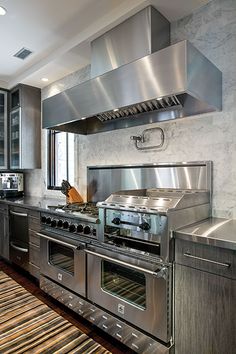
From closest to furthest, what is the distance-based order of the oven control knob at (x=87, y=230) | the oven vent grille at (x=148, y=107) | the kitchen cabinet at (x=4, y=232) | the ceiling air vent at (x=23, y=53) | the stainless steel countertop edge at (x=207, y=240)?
the stainless steel countertop edge at (x=207, y=240) < the oven vent grille at (x=148, y=107) < the oven control knob at (x=87, y=230) < the ceiling air vent at (x=23, y=53) < the kitchen cabinet at (x=4, y=232)

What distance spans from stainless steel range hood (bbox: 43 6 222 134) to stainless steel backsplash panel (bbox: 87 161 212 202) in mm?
460

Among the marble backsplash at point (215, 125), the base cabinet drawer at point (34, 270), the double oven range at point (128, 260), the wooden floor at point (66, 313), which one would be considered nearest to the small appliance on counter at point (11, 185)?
the wooden floor at point (66, 313)

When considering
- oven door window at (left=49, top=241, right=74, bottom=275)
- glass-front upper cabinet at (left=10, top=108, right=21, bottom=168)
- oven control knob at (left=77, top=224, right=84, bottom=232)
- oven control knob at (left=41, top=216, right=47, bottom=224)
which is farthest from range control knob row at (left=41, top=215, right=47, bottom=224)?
glass-front upper cabinet at (left=10, top=108, right=21, bottom=168)

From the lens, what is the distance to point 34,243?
8.89 ft

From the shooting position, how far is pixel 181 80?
1438 millimetres

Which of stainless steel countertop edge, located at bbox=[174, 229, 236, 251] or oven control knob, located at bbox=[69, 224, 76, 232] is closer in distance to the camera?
stainless steel countertop edge, located at bbox=[174, 229, 236, 251]

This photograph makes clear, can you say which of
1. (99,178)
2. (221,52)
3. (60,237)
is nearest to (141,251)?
(60,237)

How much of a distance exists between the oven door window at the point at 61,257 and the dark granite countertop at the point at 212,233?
1.21m

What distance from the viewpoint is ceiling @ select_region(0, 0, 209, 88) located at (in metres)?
1.99

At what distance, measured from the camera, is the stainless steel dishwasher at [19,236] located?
2877mm

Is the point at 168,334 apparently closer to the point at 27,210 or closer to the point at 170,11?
the point at 27,210

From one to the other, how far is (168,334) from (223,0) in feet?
8.16

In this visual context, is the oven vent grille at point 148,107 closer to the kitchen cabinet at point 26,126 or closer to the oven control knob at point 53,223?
the oven control knob at point 53,223

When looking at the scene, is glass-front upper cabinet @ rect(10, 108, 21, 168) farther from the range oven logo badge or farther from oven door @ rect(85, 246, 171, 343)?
the range oven logo badge
